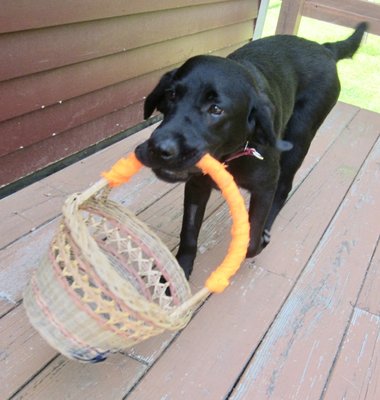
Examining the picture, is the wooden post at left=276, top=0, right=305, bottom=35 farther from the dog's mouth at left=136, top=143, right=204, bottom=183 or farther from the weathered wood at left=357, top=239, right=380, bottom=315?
the dog's mouth at left=136, top=143, right=204, bottom=183

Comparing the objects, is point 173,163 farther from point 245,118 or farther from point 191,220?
point 191,220

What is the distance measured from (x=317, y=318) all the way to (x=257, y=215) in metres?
0.47

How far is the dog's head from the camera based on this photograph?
1.65 metres

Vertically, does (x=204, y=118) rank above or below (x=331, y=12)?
above

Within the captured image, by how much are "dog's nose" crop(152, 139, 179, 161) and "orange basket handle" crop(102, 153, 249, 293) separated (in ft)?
0.23

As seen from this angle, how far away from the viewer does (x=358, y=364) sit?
73.4 inches

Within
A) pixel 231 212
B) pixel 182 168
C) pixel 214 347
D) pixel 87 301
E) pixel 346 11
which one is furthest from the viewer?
pixel 346 11

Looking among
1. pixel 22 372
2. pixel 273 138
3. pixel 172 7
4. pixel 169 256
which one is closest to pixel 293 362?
pixel 169 256

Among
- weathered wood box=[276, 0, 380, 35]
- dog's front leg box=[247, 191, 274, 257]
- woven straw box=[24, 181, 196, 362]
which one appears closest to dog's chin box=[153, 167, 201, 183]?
woven straw box=[24, 181, 196, 362]

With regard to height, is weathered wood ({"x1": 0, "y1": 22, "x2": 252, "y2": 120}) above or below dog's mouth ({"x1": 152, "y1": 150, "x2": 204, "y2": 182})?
below

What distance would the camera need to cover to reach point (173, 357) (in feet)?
5.78

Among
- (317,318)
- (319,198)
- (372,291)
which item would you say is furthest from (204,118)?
(319,198)

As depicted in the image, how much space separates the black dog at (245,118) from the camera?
5.63 ft

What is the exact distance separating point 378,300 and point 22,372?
4.69ft
